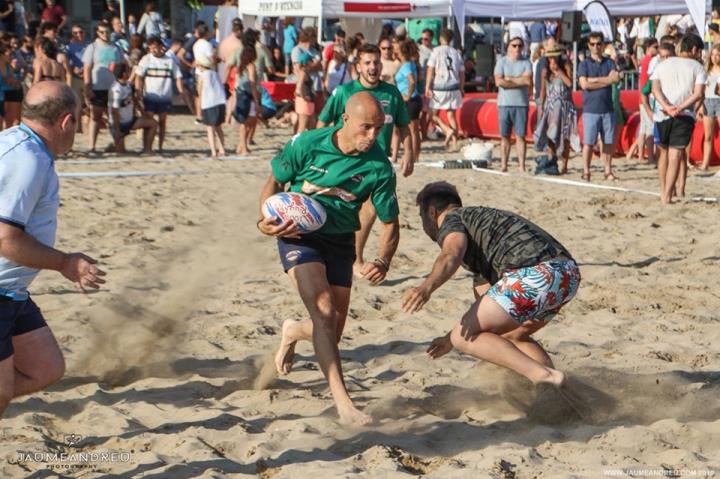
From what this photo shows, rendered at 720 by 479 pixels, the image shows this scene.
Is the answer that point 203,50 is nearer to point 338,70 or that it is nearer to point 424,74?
point 338,70

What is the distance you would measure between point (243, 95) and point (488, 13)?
25.7 feet

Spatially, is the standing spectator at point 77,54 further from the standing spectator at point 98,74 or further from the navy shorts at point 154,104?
the navy shorts at point 154,104

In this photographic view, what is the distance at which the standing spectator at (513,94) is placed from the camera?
48.9 ft

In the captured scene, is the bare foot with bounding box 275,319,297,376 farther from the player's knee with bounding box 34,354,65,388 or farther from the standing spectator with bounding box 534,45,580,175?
the standing spectator with bounding box 534,45,580,175

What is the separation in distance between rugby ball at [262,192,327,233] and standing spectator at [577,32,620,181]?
9175 millimetres

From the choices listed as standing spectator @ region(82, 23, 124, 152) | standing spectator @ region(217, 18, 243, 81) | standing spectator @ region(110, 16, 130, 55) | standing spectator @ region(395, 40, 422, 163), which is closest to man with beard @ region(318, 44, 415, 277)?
standing spectator @ region(395, 40, 422, 163)

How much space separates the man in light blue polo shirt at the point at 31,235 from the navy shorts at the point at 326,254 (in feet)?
4.52

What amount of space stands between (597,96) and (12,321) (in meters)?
11.0

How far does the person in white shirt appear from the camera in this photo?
15.8m

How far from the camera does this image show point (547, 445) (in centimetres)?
474

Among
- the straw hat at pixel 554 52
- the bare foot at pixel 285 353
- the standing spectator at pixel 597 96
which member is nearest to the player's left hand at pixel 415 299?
the bare foot at pixel 285 353

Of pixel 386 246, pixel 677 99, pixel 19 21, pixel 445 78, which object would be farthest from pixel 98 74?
pixel 386 246

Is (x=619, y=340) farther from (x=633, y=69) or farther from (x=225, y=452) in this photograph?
(x=633, y=69)

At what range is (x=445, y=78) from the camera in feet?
59.6
